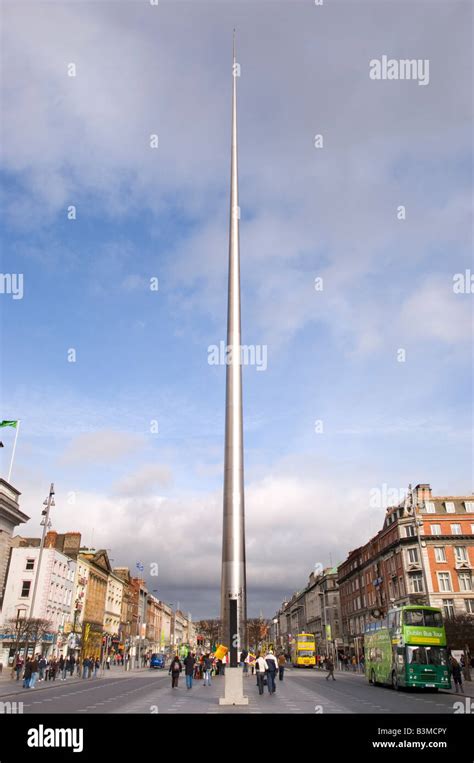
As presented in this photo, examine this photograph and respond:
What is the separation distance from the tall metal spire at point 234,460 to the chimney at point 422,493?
38.4 meters

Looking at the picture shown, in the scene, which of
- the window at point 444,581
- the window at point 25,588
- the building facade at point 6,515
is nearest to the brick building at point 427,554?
the window at point 444,581

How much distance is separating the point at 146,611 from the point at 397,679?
124m

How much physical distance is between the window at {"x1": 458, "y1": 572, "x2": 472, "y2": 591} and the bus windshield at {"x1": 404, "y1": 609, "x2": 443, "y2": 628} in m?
42.6

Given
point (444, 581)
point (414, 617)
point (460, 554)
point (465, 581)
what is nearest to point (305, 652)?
point (444, 581)

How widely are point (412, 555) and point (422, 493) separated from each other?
862 cm

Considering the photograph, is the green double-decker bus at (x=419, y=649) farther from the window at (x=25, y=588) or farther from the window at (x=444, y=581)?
the window at (x=25, y=588)

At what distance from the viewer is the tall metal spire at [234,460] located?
1751 inches

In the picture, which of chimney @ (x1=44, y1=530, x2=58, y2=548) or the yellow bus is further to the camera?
chimney @ (x1=44, y1=530, x2=58, y2=548)

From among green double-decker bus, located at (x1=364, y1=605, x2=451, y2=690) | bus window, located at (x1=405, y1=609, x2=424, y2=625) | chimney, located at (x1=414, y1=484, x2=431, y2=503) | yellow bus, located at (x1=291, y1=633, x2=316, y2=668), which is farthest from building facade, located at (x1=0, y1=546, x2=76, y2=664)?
chimney, located at (x1=414, y1=484, x2=431, y2=503)

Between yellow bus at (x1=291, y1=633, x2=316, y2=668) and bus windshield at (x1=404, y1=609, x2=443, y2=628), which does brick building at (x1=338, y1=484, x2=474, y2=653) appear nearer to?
yellow bus at (x1=291, y1=633, x2=316, y2=668)

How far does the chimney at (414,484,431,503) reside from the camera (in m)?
76.8
